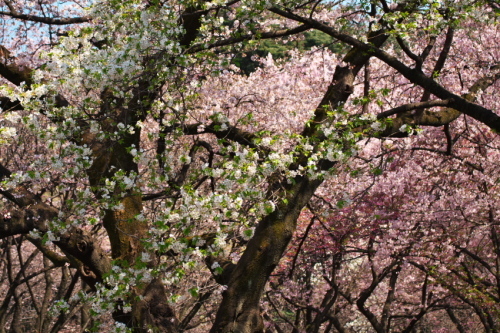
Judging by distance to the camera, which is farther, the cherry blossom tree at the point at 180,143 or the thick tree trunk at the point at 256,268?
the thick tree trunk at the point at 256,268

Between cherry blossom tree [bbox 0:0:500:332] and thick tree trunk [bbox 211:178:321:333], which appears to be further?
thick tree trunk [bbox 211:178:321:333]

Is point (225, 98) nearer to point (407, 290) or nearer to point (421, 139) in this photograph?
point (421, 139)

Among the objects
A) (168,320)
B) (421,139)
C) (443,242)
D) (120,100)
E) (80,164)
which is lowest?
(168,320)

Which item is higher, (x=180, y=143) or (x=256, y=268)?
(x=180, y=143)

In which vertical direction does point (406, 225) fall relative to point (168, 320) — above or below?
above

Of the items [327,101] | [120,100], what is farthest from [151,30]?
[327,101]

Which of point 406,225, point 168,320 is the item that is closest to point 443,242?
point 406,225

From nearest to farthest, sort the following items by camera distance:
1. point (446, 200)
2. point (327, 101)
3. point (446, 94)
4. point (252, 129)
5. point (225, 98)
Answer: point (446, 94) → point (327, 101) → point (446, 200) → point (252, 129) → point (225, 98)

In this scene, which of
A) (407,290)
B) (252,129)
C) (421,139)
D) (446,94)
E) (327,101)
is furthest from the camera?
(407,290)

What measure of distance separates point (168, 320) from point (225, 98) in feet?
29.3

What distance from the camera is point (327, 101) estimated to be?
5707 millimetres

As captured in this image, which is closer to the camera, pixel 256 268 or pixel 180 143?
pixel 256 268

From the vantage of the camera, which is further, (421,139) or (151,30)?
(421,139)

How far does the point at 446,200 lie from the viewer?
9859mm
